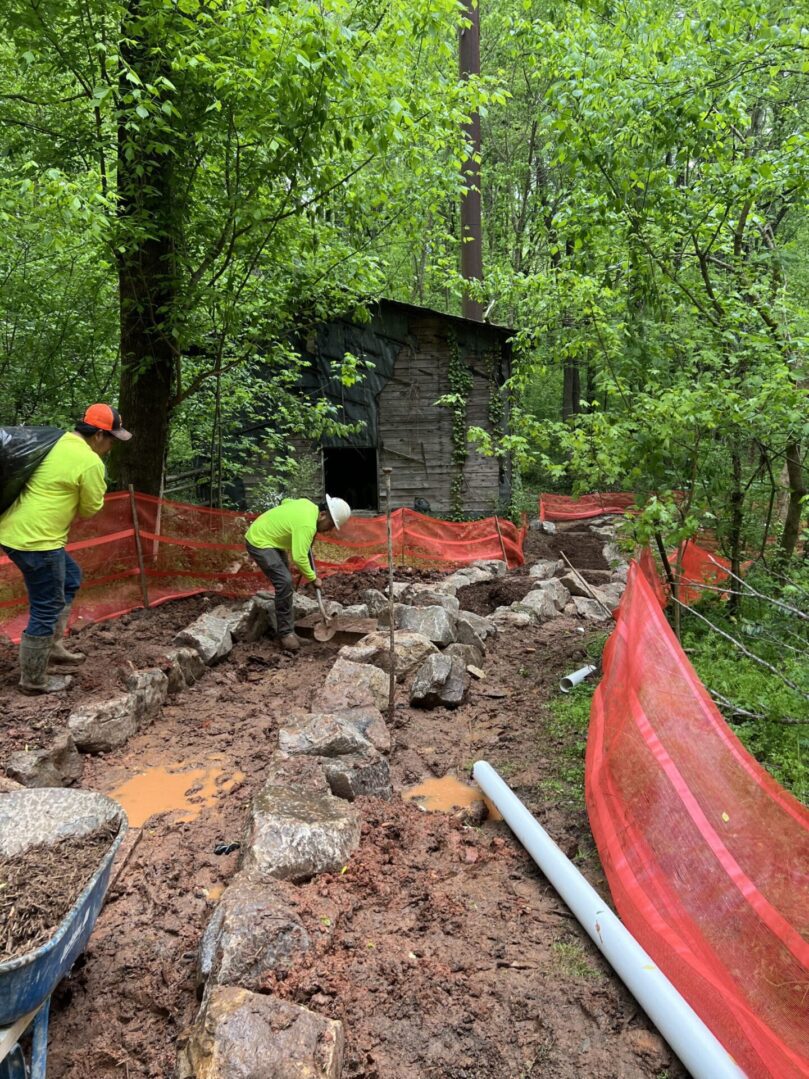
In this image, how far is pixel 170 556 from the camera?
6.93m

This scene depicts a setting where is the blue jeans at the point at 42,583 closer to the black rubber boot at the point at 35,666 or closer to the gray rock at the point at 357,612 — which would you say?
the black rubber boot at the point at 35,666

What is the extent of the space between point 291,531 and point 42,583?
2.25 meters

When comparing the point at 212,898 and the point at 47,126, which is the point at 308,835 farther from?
the point at 47,126

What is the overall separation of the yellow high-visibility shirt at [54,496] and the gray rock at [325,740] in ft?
6.69

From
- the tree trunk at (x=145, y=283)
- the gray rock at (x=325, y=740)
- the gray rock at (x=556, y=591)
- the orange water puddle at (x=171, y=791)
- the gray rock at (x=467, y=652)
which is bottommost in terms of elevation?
the gray rock at (x=556, y=591)

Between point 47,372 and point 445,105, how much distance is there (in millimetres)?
5661

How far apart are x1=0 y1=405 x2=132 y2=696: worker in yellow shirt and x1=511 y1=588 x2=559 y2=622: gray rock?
Result: 15.5ft

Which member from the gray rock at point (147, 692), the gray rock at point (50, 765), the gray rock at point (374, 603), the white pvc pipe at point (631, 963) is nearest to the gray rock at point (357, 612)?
the gray rock at point (374, 603)

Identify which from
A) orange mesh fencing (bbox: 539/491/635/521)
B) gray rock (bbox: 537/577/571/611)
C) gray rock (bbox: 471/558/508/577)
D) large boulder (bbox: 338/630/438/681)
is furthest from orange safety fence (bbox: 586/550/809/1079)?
orange mesh fencing (bbox: 539/491/635/521)

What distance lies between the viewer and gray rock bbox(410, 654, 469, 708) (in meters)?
5.04

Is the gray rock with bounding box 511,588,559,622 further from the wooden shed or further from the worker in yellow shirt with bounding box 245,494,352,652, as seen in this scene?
the wooden shed

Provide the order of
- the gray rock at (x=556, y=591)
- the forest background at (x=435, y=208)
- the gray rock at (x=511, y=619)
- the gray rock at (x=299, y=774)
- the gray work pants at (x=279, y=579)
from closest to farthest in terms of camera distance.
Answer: the gray rock at (x=299, y=774) < the forest background at (x=435, y=208) < the gray work pants at (x=279, y=579) < the gray rock at (x=511, y=619) < the gray rock at (x=556, y=591)

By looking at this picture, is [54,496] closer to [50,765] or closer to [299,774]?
[50,765]

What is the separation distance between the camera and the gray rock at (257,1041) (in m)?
1.76
